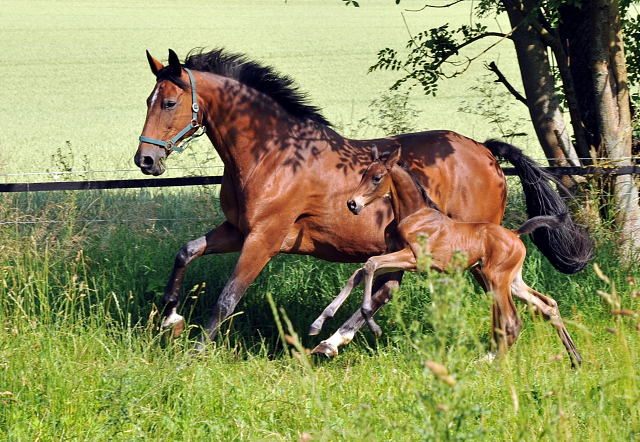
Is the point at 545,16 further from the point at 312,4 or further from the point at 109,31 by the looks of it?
the point at 312,4

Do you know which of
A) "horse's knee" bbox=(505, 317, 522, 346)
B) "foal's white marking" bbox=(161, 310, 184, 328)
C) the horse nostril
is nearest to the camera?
"horse's knee" bbox=(505, 317, 522, 346)

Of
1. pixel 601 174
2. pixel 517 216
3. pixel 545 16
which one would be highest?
pixel 545 16

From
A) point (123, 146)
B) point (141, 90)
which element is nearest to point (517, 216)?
point (123, 146)

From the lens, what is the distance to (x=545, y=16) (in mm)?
8867

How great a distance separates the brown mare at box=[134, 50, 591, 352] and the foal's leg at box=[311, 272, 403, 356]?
1 centimetres

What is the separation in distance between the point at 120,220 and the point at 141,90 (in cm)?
1995

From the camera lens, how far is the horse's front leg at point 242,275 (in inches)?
234

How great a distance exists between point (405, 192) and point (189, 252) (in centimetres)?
164

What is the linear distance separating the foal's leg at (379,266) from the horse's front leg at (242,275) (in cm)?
92

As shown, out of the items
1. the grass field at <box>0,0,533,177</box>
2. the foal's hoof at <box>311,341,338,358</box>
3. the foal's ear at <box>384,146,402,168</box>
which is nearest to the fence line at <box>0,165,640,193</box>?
the foal's ear at <box>384,146,402,168</box>

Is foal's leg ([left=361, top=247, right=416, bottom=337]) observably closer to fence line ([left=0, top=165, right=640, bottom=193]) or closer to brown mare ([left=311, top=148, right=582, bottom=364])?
brown mare ([left=311, top=148, right=582, bottom=364])

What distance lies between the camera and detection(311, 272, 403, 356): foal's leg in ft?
18.8

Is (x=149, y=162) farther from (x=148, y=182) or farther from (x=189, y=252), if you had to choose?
(x=148, y=182)

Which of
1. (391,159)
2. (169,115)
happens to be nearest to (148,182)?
(169,115)
